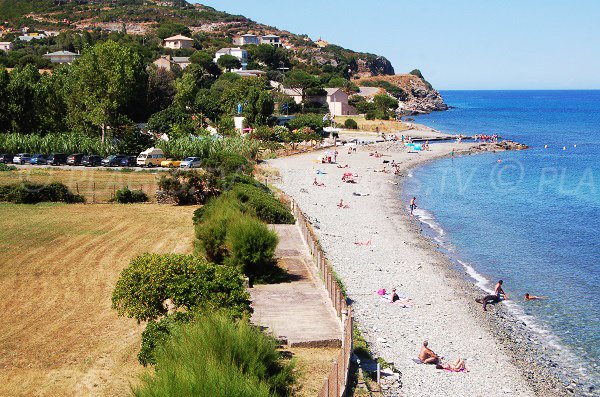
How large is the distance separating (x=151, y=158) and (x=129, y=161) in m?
1.85

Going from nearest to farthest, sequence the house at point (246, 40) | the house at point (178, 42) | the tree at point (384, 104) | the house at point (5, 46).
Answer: the tree at point (384, 104) < the house at point (5, 46) < the house at point (178, 42) < the house at point (246, 40)

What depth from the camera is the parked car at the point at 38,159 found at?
48000 mm

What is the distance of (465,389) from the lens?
15273mm

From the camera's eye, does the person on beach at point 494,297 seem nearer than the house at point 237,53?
Yes

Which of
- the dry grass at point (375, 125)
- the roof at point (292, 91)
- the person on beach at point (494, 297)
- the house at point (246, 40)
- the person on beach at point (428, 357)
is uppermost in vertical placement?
the house at point (246, 40)

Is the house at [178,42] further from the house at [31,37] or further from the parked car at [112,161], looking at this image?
the parked car at [112,161]

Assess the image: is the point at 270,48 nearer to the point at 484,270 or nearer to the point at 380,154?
the point at 380,154

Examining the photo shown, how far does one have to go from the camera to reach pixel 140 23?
6718 inches

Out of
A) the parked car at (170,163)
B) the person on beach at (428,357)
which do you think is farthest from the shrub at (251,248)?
the parked car at (170,163)

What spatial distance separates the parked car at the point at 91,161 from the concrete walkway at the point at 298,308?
30548mm

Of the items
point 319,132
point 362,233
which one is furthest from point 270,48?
point 362,233

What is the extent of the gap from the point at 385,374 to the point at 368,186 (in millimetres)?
33618

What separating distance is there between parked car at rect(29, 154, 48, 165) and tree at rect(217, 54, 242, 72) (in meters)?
70.8

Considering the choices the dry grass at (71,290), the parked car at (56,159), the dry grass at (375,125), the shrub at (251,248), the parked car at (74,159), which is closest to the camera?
the dry grass at (71,290)
